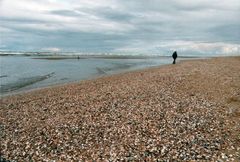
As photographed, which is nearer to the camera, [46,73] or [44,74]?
[44,74]

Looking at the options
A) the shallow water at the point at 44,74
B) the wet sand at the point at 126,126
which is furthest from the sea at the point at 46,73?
the wet sand at the point at 126,126

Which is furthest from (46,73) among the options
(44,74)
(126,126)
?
(126,126)

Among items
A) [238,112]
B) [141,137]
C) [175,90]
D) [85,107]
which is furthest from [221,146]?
[175,90]

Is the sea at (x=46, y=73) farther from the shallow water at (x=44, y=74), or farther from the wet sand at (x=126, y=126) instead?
the wet sand at (x=126, y=126)

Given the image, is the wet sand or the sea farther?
the sea

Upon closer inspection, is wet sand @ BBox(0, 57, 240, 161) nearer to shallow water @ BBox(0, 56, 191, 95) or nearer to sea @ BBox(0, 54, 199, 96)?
sea @ BBox(0, 54, 199, 96)

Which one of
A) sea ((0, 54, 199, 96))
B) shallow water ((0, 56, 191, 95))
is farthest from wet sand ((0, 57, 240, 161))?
shallow water ((0, 56, 191, 95))

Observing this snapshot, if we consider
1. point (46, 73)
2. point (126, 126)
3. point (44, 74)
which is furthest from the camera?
point (46, 73)

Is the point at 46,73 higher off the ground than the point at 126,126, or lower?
higher

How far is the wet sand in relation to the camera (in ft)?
43.3

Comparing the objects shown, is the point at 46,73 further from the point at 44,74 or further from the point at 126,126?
the point at 126,126

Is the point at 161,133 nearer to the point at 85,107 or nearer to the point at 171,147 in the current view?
the point at 171,147

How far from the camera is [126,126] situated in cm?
1639

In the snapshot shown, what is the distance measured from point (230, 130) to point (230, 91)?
424 inches
